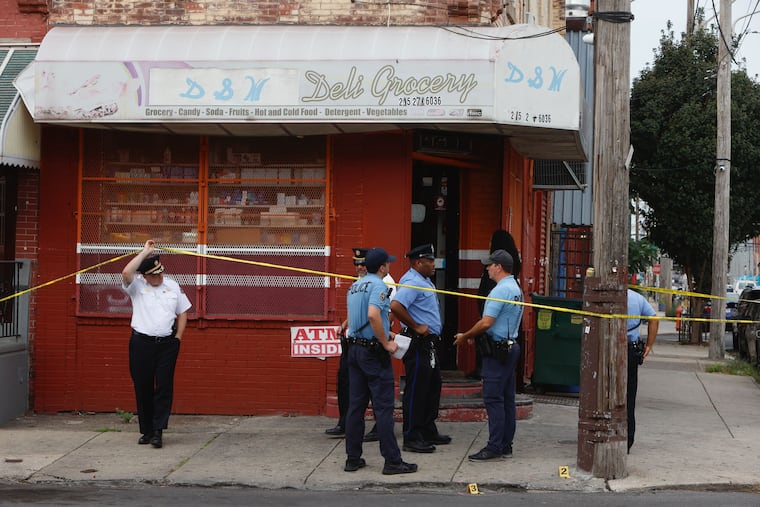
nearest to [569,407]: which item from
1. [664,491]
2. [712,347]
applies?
[664,491]

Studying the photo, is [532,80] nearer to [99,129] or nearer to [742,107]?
[99,129]

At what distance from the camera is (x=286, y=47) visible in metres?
10.9

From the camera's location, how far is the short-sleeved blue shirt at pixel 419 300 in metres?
9.63

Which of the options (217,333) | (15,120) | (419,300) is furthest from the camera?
(217,333)

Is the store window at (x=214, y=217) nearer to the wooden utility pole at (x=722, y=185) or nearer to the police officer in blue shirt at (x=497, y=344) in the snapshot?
the police officer in blue shirt at (x=497, y=344)

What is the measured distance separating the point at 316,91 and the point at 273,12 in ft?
4.47

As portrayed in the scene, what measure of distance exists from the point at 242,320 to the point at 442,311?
249 cm

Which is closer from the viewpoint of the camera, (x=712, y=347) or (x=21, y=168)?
(x=21, y=168)

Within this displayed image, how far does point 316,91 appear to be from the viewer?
1071 cm

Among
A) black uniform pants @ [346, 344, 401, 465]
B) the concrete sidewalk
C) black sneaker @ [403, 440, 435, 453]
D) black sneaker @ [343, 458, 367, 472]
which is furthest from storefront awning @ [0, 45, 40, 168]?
black sneaker @ [403, 440, 435, 453]

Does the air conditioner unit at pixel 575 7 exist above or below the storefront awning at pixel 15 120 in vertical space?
above

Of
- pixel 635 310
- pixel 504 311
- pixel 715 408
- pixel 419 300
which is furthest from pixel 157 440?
pixel 715 408

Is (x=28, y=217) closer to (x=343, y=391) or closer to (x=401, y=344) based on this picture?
(x=343, y=391)

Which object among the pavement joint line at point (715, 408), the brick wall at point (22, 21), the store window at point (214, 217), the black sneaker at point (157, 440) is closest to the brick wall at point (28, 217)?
the store window at point (214, 217)
